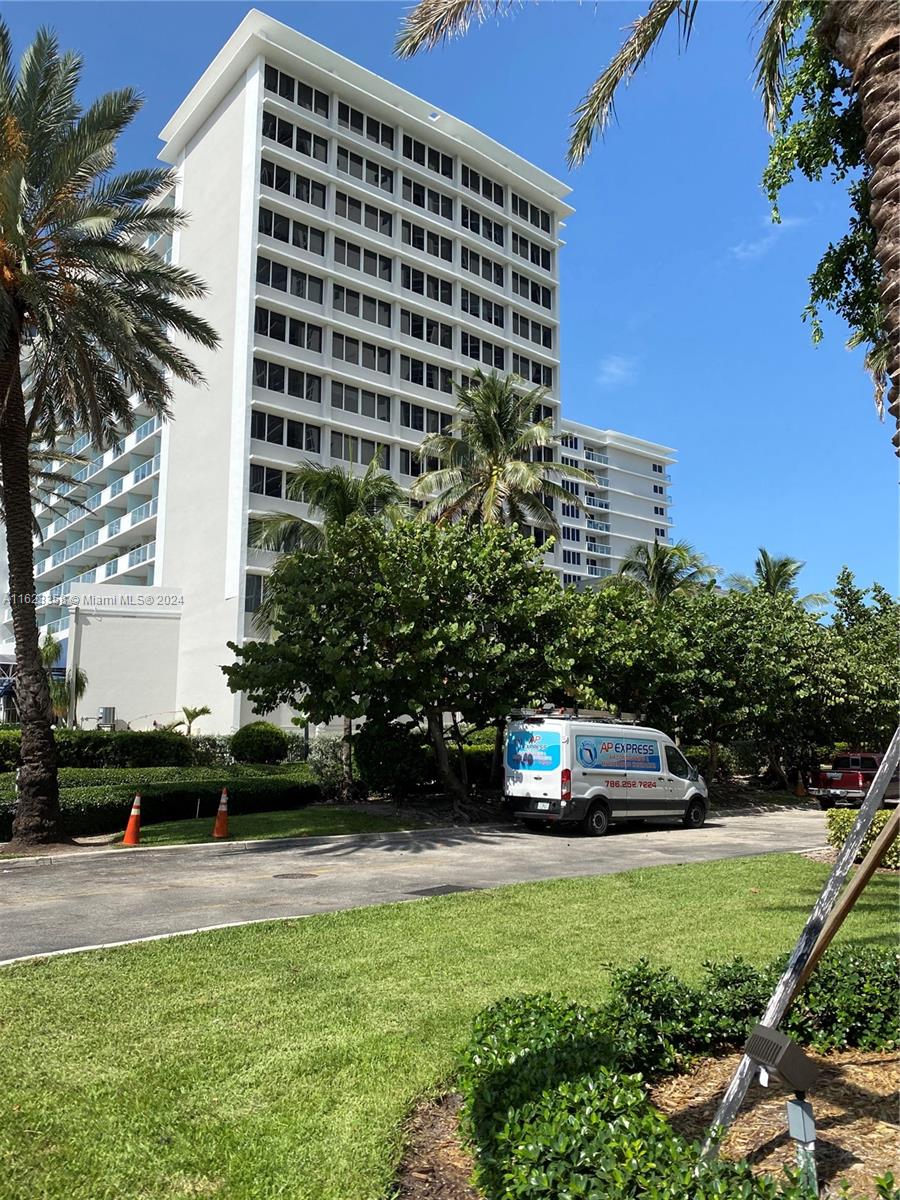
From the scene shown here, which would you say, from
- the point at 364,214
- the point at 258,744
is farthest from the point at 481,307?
the point at 258,744

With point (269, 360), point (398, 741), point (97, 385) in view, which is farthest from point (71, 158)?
point (269, 360)

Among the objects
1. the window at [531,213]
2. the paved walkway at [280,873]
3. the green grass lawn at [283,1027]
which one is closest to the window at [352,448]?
the window at [531,213]

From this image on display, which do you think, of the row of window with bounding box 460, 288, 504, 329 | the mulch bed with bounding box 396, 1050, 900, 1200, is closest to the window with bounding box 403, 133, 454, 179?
the row of window with bounding box 460, 288, 504, 329

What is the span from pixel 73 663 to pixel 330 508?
1751 cm

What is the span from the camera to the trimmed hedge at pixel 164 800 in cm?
1680

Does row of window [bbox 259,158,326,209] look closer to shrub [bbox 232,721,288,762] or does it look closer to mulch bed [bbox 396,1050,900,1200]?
shrub [bbox 232,721,288,762]

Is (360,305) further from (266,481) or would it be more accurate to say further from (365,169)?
(266,481)

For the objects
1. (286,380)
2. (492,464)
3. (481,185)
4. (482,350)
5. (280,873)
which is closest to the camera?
(280,873)

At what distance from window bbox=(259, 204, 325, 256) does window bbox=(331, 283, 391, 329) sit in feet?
6.65

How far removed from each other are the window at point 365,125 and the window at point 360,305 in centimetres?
878

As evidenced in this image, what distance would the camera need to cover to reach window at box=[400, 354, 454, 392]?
47625 mm

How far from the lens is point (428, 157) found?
51.0 m

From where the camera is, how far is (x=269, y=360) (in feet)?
136

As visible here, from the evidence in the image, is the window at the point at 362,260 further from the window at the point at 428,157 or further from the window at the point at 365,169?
the window at the point at 428,157
